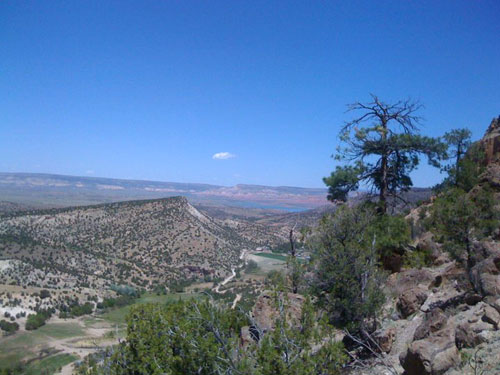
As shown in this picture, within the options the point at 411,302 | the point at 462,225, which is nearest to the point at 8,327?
the point at 411,302

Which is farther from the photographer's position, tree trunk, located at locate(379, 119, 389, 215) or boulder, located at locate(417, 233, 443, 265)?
tree trunk, located at locate(379, 119, 389, 215)

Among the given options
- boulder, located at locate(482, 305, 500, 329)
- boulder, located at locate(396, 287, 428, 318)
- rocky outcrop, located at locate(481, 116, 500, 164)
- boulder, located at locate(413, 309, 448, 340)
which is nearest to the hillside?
rocky outcrop, located at locate(481, 116, 500, 164)

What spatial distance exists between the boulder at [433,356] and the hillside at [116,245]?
150 ft

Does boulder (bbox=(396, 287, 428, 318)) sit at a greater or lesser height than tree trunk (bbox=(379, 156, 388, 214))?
lesser

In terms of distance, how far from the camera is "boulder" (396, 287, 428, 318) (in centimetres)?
1098

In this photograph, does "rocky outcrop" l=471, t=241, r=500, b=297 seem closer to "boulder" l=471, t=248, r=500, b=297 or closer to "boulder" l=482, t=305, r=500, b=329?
"boulder" l=471, t=248, r=500, b=297

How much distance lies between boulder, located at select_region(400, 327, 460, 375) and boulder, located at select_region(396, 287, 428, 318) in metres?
4.15

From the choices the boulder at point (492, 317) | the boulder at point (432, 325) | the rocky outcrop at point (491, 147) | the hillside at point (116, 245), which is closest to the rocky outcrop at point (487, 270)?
the boulder at point (432, 325)

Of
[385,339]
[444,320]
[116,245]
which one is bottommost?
[116,245]

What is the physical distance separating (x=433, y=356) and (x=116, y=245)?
5912 cm

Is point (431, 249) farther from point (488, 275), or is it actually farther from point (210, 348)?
point (210, 348)

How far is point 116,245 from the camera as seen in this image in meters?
59.1

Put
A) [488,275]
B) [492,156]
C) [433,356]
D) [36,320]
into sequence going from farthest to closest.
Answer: [36,320], [492,156], [488,275], [433,356]

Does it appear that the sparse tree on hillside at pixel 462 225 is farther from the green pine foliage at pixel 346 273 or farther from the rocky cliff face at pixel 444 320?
the green pine foliage at pixel 346 273
